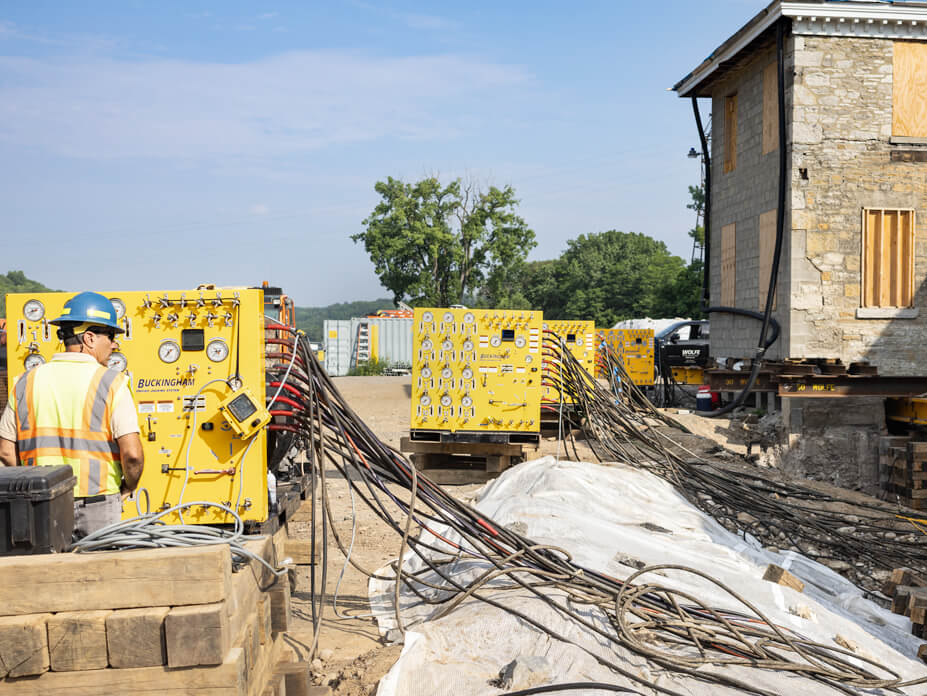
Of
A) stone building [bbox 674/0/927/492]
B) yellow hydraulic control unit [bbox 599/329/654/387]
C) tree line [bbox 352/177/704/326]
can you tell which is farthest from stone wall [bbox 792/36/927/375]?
tree line [bbox 352/177/704/326]

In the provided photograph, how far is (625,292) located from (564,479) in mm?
55237

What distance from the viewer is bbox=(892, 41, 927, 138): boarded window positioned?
13.3 metres

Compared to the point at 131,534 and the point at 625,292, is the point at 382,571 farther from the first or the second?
the point at 625,292

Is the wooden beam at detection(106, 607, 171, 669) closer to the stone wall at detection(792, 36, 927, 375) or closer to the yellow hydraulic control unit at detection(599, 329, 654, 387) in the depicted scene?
the stone wall at detection(792, 36, 927, 375)

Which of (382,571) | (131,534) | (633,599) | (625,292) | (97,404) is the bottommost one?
(382,571)

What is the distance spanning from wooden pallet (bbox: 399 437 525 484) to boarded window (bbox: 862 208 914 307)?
7096 millimetres

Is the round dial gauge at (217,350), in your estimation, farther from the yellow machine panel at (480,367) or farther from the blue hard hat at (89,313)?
the yellow machine panel at (480,367)

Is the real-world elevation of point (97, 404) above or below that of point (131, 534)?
above

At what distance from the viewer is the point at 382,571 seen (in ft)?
22.5

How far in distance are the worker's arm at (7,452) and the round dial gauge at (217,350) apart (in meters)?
1.55

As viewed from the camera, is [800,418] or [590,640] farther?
[800,418]

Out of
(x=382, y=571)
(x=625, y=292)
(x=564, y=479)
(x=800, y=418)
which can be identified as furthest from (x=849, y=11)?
(x=625, y=292)

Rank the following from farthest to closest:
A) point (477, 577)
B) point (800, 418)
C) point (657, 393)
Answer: point (657, 393) → point (800, 418) → point (477, 577)

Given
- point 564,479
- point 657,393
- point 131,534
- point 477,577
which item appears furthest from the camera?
point 657,393
